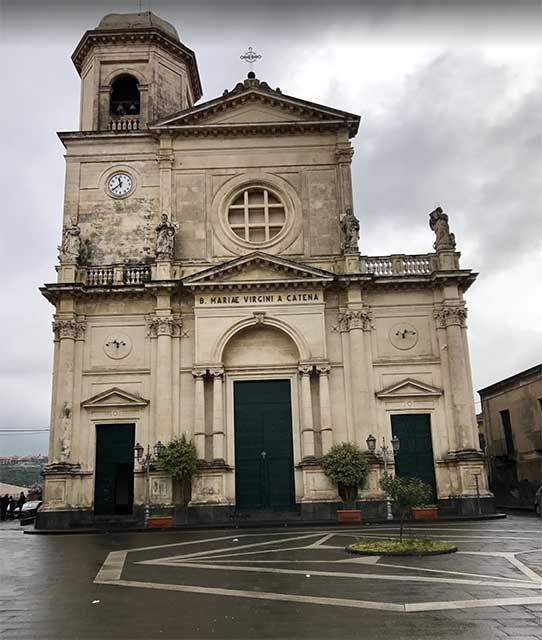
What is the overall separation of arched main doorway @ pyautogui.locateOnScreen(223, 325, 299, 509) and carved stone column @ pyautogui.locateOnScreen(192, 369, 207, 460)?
1.55 meters

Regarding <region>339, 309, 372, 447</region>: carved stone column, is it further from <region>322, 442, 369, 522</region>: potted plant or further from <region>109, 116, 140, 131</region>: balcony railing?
<region>109, 116, 140, 131</region>: balcony railing

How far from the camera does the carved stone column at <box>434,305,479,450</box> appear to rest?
3041 centimetres

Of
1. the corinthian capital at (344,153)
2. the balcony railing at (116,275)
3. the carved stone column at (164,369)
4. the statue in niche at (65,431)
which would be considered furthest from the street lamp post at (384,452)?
the corinthian capital at (344,153)

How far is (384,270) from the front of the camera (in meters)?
33.0

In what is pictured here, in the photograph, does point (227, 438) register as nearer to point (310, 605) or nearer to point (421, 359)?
point (421, 359)

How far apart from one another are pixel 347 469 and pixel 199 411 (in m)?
7.07

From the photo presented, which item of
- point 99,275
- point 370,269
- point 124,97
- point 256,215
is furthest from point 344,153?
point 99,275

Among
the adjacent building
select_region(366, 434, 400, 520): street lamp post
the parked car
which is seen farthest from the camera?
the adjacent building

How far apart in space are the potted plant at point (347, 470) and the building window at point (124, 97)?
858 inches

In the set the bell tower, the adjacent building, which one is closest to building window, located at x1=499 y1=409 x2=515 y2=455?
the adjacent building

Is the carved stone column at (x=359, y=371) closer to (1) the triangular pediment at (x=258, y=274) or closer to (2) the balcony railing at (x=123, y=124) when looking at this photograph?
(1) the triangular pediment at (x=258, y=274)

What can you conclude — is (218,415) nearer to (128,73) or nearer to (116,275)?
(116,275)

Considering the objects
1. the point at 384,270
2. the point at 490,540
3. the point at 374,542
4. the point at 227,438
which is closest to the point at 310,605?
the point at 374,542

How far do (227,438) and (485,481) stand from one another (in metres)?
11.6
